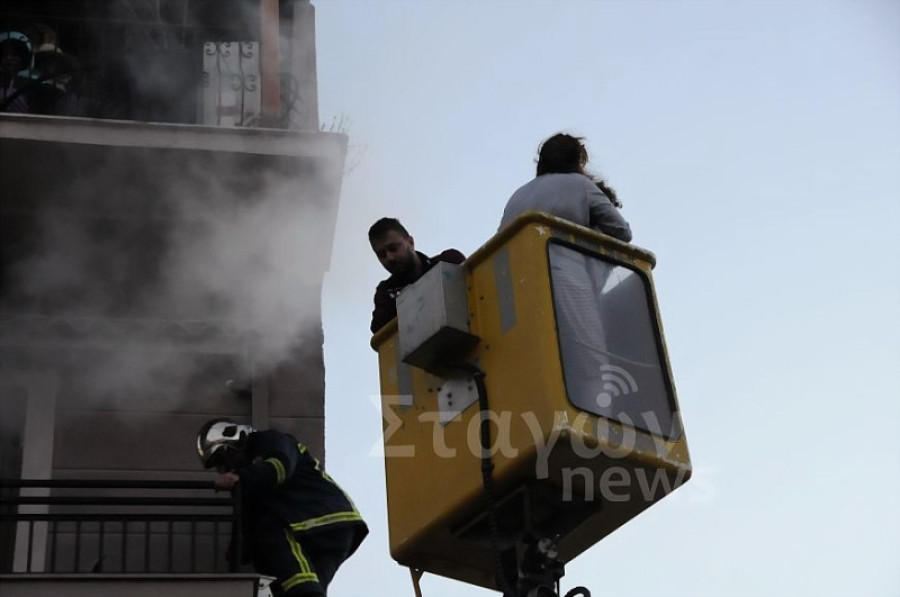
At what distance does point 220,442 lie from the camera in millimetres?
7320

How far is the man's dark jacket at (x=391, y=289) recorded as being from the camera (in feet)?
20.4

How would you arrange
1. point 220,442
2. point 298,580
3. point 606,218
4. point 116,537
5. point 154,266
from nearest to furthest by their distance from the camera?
point 606,218 → point 298,580 → point 220,442 → point 116,537 → point 154,266

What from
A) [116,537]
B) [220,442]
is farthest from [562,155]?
[116,537]

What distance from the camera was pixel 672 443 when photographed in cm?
531

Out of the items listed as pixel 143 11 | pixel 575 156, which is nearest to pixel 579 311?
pixel 575 156

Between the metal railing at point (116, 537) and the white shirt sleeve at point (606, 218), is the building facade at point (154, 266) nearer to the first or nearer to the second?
the metal railing at point (116, 537)

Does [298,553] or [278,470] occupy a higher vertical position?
[278,470]

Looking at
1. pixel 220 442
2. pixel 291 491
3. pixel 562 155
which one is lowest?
pixel 291 491

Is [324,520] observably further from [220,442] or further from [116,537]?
[116,537]

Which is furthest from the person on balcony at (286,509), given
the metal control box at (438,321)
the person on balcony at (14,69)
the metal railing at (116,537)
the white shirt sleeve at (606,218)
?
the person on balcony at (14,69)

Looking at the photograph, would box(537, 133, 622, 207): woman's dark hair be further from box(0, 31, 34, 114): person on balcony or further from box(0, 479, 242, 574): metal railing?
box(0, 31, 34, 114): person on balcony

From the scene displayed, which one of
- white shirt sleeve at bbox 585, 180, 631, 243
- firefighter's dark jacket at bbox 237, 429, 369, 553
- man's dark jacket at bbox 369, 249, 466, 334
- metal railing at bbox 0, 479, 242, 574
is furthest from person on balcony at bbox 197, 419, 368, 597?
white shirt sleeve at bbox 585, 180, 631, 243

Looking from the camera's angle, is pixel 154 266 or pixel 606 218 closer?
pixel 606 218

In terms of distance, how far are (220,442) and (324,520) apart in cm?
64
